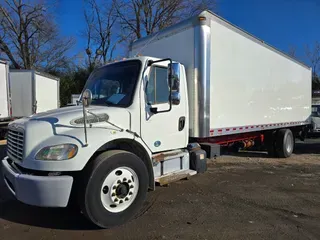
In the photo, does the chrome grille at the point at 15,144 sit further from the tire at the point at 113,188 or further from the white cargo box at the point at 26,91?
the white cargo box at the point at 26,91

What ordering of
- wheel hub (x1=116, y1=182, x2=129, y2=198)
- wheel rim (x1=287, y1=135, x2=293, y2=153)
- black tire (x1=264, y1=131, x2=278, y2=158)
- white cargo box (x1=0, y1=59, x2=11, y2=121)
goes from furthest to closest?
white cargo box (x1=0, y1=59, x2=11, y2=121) → wheel rim (x1=287, y1=135, x2=293, y2=153) → black tire (x1=264, y1=131, x2=278, y2=158) → wheel hub (x1=116, y1=182, x2=129, y2=198)

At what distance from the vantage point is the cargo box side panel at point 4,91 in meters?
11.7

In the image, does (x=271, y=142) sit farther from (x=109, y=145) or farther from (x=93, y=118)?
(x=93, y=118)

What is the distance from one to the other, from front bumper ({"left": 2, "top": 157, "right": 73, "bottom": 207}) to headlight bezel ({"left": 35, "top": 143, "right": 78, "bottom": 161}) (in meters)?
0.24

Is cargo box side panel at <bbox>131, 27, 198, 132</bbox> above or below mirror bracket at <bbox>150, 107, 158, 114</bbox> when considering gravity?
above

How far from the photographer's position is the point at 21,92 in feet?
45.3

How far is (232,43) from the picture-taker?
6.33 metres

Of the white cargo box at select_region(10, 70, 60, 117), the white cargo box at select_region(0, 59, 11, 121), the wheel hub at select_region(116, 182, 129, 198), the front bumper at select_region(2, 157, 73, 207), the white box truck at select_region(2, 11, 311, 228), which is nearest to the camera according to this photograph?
the front bumper at select_region(2, 157, 73, 207)

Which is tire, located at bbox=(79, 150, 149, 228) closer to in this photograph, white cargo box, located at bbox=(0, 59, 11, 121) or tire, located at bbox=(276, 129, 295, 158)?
tire, located at bbox=(276, 129, 295, 158)

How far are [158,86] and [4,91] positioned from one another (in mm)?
9575

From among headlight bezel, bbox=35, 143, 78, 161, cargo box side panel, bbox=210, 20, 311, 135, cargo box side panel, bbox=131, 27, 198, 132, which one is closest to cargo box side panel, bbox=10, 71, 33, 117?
cargo box side panel, bbox=131, 27, 198, 132

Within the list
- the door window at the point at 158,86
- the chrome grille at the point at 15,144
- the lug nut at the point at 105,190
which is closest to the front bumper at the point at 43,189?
the chrome grille at the point at 15,144

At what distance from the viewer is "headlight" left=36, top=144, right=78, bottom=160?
3557 mm

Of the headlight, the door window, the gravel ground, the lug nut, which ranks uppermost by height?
the door window
